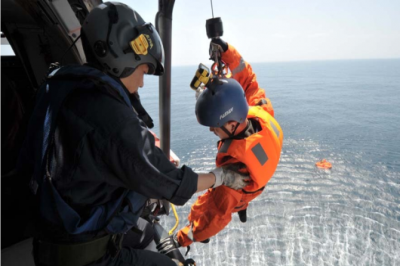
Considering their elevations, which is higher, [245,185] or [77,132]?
[77,132]

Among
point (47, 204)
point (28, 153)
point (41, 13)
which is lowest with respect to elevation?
point (47, 204)

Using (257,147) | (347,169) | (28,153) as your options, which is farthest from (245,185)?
(347,169)

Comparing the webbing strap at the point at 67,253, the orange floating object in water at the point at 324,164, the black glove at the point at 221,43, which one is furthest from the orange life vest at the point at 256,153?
the orange floating object in water at the point at 324,164

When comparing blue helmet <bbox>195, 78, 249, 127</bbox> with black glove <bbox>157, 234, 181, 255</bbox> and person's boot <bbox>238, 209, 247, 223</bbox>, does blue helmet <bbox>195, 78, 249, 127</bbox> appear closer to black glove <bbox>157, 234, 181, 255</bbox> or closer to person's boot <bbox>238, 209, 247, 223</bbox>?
person's boot <bbox>238, 209, 247, 223</bbox>

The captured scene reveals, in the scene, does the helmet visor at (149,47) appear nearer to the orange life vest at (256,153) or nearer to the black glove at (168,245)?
the orange life vest at (256,153)

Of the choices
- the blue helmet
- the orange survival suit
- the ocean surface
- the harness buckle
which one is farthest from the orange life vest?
the ocean surface

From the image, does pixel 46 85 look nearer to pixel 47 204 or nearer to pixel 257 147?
pixel 47 204

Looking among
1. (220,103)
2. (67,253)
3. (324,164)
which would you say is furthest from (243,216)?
(324,164)
